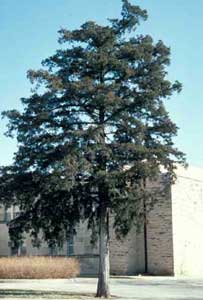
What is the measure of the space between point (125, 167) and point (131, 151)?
1.08 meters

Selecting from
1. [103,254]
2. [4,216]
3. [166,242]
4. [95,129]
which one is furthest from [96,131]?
[4,216]

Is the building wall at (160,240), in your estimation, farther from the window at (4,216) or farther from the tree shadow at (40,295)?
the tree shadow at (40,295)

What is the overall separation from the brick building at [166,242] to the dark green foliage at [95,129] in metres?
13.3

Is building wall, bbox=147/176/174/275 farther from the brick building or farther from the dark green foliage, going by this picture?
the dark green foliage

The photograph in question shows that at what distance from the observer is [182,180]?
40.1 metres

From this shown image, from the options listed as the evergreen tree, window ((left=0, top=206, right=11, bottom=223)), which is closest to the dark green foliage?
the evergreen tree

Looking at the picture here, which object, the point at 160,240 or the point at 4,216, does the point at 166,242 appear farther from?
the point at 4,216

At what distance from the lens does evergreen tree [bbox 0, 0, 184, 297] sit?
23422mm

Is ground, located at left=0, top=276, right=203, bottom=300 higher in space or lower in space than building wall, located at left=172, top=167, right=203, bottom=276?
lower

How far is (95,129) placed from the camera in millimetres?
23047

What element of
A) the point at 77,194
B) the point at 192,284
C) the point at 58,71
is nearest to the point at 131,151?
the point at 77,194

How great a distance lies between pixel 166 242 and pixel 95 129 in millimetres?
17211

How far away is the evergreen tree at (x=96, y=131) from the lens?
922 inches

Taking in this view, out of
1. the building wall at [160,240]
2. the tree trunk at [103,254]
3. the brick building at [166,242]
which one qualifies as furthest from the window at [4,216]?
the tree trunk at [103,254]
